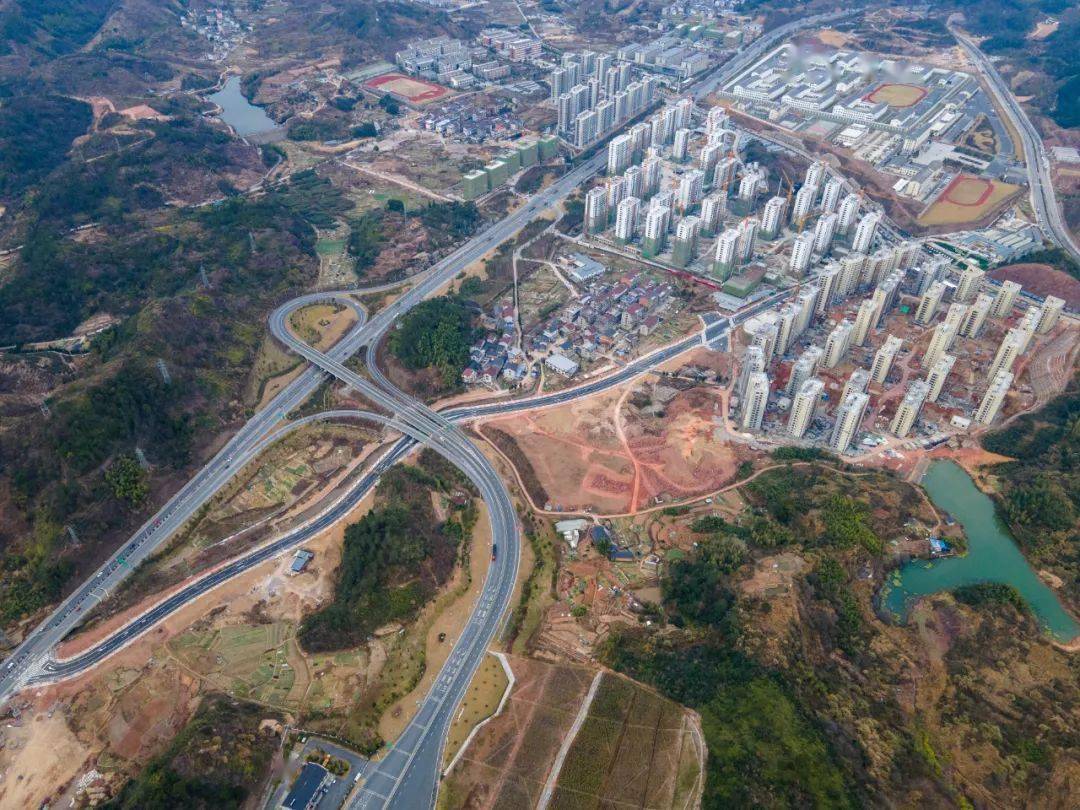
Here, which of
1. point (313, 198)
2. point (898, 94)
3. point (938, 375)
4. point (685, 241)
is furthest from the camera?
point (898, 94)

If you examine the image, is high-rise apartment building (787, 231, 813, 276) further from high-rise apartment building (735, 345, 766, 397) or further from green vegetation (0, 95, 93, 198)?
green vegetation (0, 95, 93, 198)

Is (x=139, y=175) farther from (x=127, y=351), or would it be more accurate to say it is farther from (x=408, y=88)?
(x=408, y=88)

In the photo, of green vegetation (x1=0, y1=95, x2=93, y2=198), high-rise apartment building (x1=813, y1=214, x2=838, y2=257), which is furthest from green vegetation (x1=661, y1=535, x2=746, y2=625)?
green vegetation (x1=0, y1=95, x2=93, y2=198)

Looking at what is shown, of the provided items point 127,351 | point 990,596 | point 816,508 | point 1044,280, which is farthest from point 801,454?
point 127,351

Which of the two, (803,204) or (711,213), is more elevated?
(803,204)

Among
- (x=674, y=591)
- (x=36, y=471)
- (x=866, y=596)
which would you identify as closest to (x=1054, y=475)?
(x=866, y=596)

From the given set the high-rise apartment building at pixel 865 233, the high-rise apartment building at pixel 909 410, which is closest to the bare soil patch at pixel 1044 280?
the high-rise apartment building at pixel 865 233

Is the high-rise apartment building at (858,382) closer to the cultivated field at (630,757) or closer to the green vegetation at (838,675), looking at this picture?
the green vegetation at (838,675)
